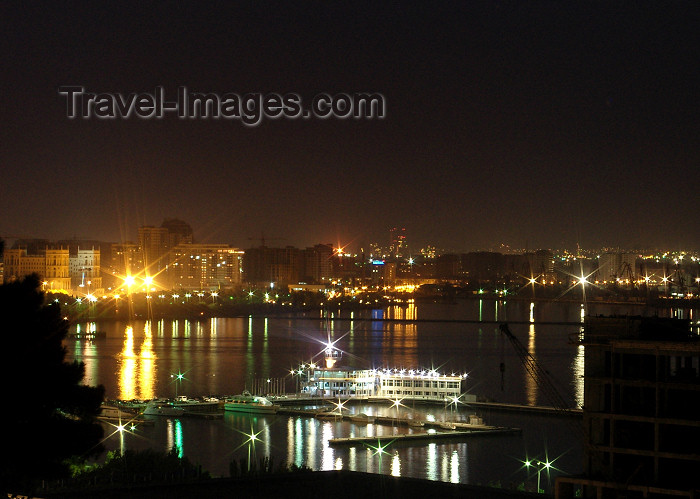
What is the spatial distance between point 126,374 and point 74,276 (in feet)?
58.7

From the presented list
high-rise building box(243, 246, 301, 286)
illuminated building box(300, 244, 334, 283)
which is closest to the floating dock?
high-rise building box(243, 246, 301, 286)

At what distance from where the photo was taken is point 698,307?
85.1ft

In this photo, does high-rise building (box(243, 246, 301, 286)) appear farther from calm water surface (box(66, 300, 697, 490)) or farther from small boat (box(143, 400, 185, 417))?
small boat (box(143, 400, 185, 417))

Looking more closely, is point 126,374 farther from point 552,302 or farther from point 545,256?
point 545,256

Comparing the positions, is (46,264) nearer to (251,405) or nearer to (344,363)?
(344,363)

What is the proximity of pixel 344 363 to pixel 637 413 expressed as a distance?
8616mm

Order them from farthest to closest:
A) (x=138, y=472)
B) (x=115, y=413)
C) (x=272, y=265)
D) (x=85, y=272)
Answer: (x=272, y=265)
(x=85, y=272)
(x=115, y=413)
(x=138, y=472)

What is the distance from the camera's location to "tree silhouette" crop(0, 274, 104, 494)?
2885 mm

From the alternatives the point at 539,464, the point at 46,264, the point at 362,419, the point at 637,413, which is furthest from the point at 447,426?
the point at 46,264

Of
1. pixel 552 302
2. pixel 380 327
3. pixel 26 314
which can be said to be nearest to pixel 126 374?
pixel 26 314

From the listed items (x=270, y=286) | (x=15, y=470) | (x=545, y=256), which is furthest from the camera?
(x=545, y=256)

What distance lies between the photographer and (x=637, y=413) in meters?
3.01

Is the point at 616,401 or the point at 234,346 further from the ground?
the point at 616,401

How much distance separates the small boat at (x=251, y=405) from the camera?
320 inches
